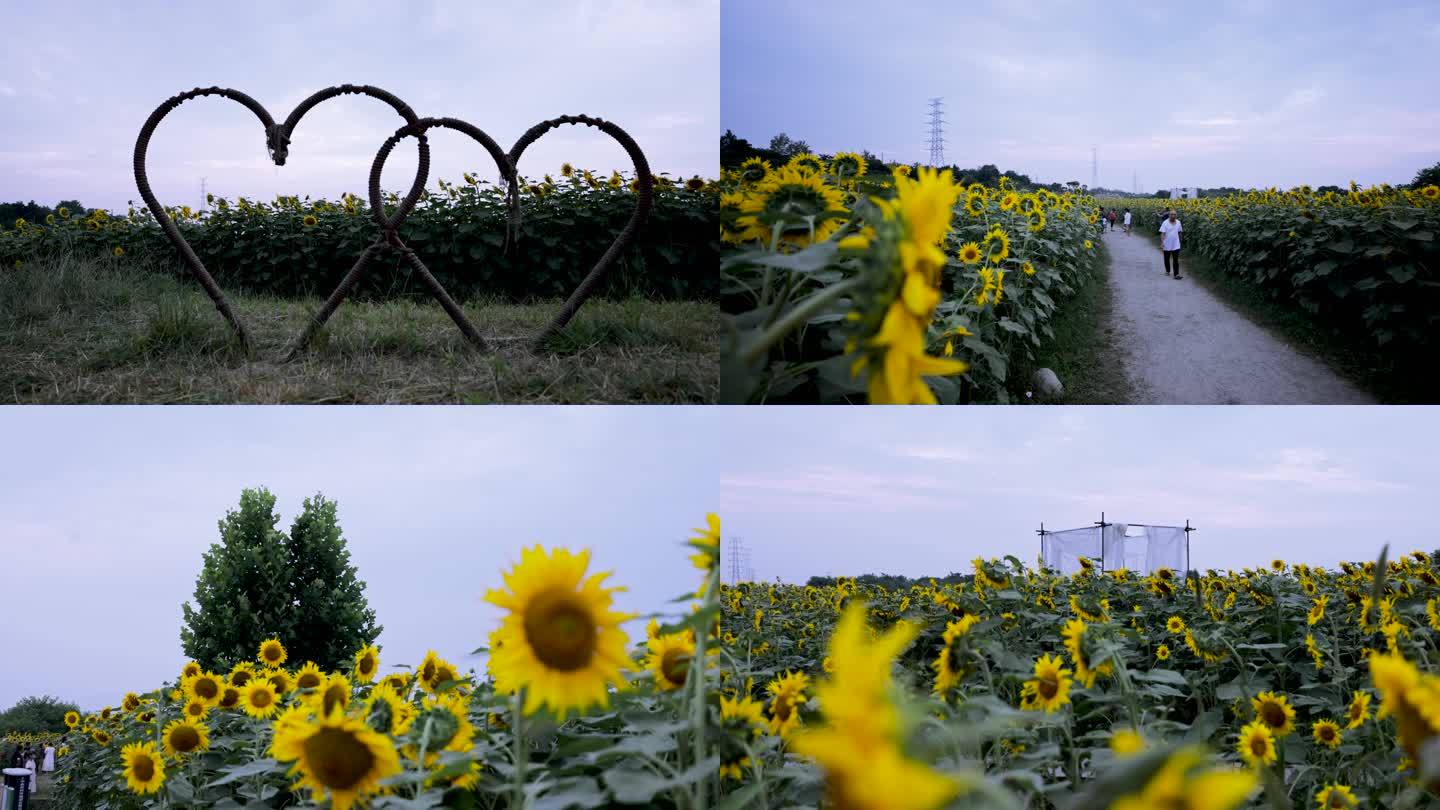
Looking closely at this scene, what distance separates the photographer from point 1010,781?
896 mm

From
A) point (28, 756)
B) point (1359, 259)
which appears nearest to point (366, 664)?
point (1359, 259)

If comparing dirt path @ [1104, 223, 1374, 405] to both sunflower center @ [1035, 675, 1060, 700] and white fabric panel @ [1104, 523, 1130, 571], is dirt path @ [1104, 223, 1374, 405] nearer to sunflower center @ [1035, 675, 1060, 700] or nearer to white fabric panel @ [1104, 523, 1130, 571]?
white fabric panel @ [1104, 523, 1130, 571]

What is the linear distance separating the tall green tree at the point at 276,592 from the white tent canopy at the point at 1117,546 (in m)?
4.84

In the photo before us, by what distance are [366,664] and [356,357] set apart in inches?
41.0

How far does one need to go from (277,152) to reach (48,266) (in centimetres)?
261

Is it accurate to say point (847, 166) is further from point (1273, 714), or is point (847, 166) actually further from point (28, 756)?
point (28, 756)

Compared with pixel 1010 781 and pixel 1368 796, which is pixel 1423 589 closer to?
pixel 1368 796

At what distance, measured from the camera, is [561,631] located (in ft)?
2.79

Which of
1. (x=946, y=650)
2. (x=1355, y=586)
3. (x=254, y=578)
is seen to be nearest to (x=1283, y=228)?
(x=1355, y=586)

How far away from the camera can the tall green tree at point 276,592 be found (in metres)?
7.01

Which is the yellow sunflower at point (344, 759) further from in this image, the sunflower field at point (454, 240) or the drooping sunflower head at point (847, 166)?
the sunflower field at point (454, 240)

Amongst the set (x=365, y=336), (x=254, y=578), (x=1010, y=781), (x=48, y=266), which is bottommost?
(x=254, y=578)

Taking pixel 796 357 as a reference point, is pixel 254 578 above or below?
below

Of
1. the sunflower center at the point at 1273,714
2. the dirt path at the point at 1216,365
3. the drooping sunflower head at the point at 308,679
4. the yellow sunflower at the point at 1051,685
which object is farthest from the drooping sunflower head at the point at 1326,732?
the drooping sunflower head at the point at 308,679
